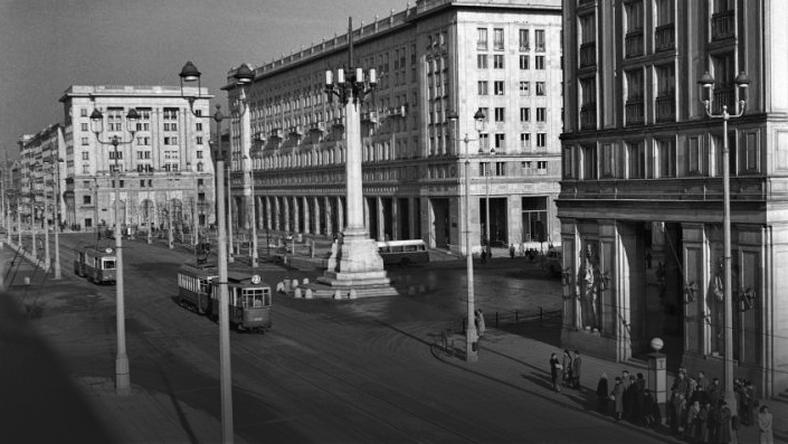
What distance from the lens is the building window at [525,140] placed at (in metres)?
95.0

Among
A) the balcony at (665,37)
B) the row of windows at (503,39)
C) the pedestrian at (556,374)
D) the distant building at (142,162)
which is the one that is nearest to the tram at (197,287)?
the pedestrian at (556,374)

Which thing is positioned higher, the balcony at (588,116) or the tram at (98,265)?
the balcony at (588,116)

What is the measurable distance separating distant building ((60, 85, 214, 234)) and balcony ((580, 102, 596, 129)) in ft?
349

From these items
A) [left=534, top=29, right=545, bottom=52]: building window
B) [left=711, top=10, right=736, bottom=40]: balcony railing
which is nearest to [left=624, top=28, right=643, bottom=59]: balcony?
[left=711, top=10, right=736, bottom=40]: balcony railing

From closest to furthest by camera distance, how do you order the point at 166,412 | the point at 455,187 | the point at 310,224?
the point at 166,412 < the point at 455,187 < the point at 310,224

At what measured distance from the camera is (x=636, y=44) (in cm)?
3466

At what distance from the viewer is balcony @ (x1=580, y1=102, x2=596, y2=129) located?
3756 cm

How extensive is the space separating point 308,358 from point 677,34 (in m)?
19.4

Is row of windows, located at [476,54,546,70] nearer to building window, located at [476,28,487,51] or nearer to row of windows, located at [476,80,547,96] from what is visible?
building window, located at [476,28,487,51]

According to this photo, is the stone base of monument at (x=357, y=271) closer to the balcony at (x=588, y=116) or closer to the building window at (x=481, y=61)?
the balcony at (x=588, y=116)

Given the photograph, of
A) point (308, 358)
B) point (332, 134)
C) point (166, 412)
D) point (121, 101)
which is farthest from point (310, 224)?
point (166, 412)

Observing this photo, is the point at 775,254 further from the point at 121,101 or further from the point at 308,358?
the point at 121,101

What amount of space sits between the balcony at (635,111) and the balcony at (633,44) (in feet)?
5.75

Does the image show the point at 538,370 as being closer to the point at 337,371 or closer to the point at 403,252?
the point at 337,371
